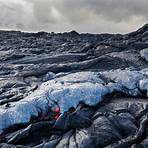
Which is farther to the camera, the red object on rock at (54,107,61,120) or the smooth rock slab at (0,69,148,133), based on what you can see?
the red object on rock at (54,107,61,120)

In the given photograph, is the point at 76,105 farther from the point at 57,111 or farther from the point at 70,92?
the point at 57,111

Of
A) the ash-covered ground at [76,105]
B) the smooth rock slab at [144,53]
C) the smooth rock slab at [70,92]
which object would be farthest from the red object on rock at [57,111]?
the smooth rock slab at [144,53]

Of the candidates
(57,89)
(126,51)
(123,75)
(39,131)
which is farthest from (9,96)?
(126,51)

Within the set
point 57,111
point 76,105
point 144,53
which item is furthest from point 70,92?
point 144,53

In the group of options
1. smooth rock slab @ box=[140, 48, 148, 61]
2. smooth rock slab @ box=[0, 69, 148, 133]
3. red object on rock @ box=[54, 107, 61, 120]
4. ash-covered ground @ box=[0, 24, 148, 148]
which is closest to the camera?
ash-covered ground @ box=[0, 24, 148, 148]

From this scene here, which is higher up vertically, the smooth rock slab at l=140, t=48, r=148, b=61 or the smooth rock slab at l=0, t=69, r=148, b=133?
the smooth rock slab at l=140, t=48, r=148, b=61

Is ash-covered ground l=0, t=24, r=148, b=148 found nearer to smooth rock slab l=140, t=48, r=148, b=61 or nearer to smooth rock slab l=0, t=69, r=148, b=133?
A: smooth rock slab l=0, t=69, r=148, b=133

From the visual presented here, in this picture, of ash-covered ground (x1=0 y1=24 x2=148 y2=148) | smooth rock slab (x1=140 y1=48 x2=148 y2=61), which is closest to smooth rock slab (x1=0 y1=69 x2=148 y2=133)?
ash-covered ground (x1=0 y1=24 x2=148 y2=148)

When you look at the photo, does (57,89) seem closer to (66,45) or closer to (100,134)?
(100,134)

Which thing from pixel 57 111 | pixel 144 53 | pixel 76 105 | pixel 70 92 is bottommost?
pixel 57 111

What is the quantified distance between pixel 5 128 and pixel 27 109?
2200 millimetres

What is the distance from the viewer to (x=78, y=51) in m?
51.3

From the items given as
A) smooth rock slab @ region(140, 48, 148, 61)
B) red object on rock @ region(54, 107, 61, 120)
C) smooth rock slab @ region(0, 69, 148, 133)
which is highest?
smooth rock slab @ region(140, 48, 148, 61)

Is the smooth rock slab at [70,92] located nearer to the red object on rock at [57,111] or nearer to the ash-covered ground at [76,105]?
the ash-covered ground at [76,105]
